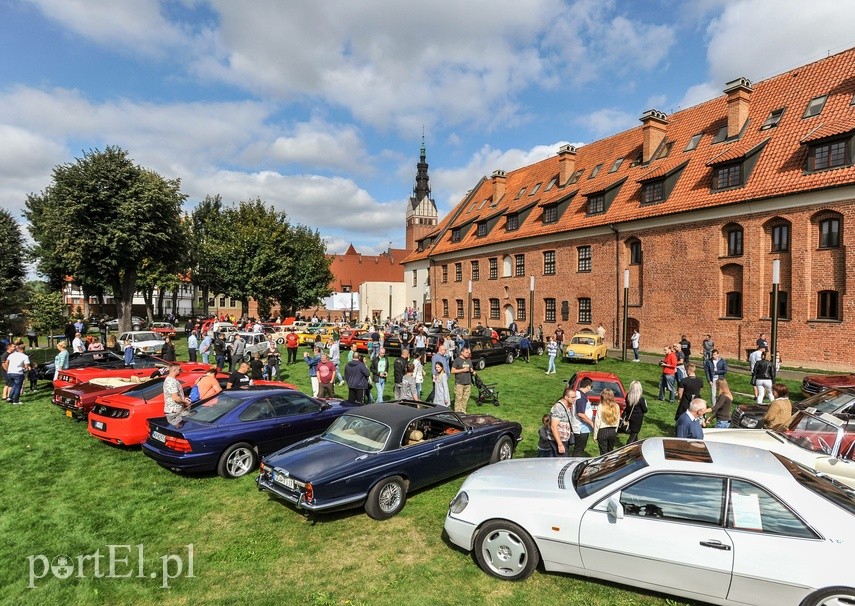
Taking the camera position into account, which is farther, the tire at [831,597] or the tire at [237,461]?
the tire at [237,461]

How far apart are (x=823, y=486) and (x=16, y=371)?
58.5ft

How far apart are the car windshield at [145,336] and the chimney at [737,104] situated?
3310 cm

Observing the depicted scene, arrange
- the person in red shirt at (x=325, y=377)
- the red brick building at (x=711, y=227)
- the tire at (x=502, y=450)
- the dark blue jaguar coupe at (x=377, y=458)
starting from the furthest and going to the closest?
the red brick building at (x=711, y=227) → the person in red shirt at (x=325, y=377) → the tire at (x=502, y=450) → the dark blue jaguar coupe at (x=377, y=458)

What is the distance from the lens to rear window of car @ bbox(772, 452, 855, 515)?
4337 millimetres

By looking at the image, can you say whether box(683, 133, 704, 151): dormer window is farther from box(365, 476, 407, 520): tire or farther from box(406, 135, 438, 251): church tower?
box(406, 135, 438, 251): church tower

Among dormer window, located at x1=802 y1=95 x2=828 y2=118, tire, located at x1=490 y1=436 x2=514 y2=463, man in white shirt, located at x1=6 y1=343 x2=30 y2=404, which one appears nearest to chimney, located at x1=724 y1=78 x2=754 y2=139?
dormer window, located at x1=802 y1=95 x2=828 y2=118

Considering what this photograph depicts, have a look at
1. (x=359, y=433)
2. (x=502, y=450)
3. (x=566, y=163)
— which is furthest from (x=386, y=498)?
(x=566, y=163)

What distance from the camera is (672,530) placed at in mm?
4445

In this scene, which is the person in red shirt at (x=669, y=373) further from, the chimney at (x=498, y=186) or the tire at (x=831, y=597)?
the chimney at (x=498, y=186)

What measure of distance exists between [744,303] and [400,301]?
41281 mm

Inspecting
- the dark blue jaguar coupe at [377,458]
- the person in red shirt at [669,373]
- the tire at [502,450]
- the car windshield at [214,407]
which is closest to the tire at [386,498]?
the dark blue jaguar coupe at [377,458]

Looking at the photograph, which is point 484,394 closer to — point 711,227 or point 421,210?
point 711,227

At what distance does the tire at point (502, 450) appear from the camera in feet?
27.8

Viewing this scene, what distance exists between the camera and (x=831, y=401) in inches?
358
